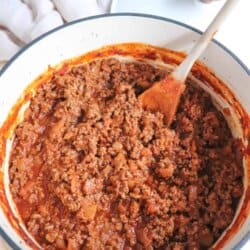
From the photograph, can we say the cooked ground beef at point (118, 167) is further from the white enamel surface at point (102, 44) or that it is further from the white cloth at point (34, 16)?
the white cloth at point (34, 16)

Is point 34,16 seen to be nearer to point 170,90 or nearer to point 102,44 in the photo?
point 102,44

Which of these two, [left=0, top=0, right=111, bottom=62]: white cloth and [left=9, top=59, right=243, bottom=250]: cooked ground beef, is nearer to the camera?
[left=9, top=59, right=243, bottom=250]: cooked ground beef

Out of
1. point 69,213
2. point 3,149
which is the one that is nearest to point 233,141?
point 69,213

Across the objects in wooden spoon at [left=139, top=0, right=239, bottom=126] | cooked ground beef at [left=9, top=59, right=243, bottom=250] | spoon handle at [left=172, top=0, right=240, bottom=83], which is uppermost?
spoon handle at [left=172, top=0, right=240, bottom=83]

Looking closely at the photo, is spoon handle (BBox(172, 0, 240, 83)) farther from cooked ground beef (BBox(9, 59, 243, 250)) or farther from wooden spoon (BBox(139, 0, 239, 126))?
cooked ground beef (BBox(9, 59, 243, 250))

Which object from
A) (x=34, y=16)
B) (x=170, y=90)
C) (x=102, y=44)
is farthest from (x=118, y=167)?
(x=34, y=16)

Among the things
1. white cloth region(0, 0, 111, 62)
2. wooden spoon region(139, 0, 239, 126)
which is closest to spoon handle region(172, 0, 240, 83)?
wooden spoon region(139, 0, 239, 126)
